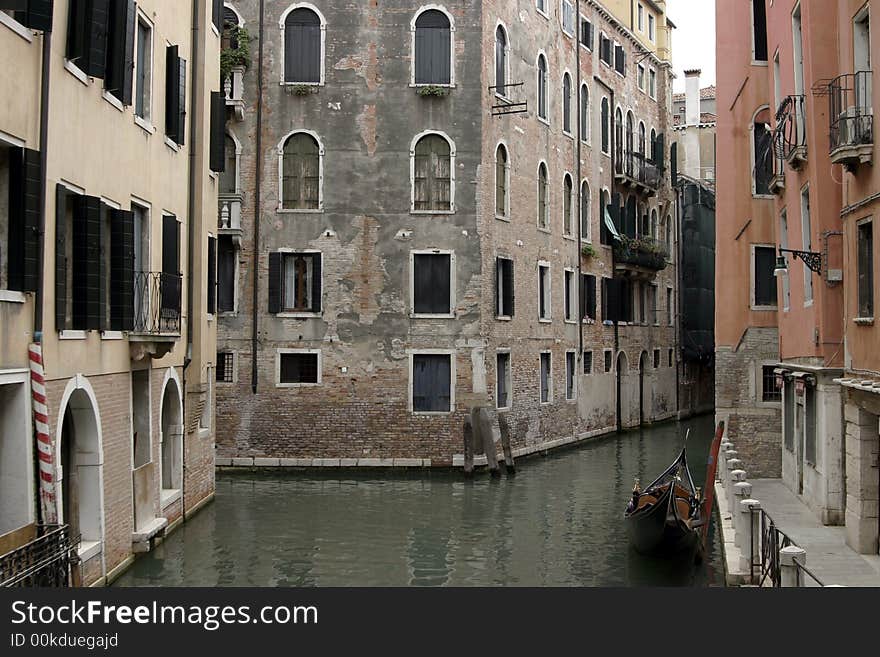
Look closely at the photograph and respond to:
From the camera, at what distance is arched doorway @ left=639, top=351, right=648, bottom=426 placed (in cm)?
3509

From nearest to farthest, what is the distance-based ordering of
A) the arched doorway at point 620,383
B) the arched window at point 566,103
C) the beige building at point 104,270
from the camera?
1. the beige building at point 104,270
2. the arched window at point 566,103
3. the arched doorway at point 620,383

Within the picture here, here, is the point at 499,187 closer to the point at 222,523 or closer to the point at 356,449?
the point at 356,449

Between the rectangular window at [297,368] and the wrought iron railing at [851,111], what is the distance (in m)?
12.9

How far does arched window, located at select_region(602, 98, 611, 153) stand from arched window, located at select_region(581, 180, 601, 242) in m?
2.30

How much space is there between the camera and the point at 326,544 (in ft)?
48.8

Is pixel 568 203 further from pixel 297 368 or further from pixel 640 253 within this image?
pixel 297 368

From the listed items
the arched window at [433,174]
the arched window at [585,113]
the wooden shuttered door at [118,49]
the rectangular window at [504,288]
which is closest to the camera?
A: the wooden shuttered door at [118,49]

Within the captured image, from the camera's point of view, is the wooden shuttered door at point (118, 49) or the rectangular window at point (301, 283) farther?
the rectangular window at point (301, 283)

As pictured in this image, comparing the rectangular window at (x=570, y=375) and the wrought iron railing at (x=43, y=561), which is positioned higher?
the rectangular window at (x=570, y=375)

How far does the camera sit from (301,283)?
74.7 feet

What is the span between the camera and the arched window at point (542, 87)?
26.5m

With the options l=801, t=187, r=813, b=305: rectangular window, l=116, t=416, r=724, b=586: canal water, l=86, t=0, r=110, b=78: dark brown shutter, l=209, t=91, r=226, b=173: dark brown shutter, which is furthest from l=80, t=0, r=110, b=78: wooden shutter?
l=801, t=187, r=813, b=305: rectangular window

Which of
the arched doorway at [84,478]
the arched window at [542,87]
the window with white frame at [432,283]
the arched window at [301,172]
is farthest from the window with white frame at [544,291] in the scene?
the arched doorway at [84,478]

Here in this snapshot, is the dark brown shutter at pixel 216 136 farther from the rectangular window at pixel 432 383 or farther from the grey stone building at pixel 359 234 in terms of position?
the rectangular window at pixel 432 383
